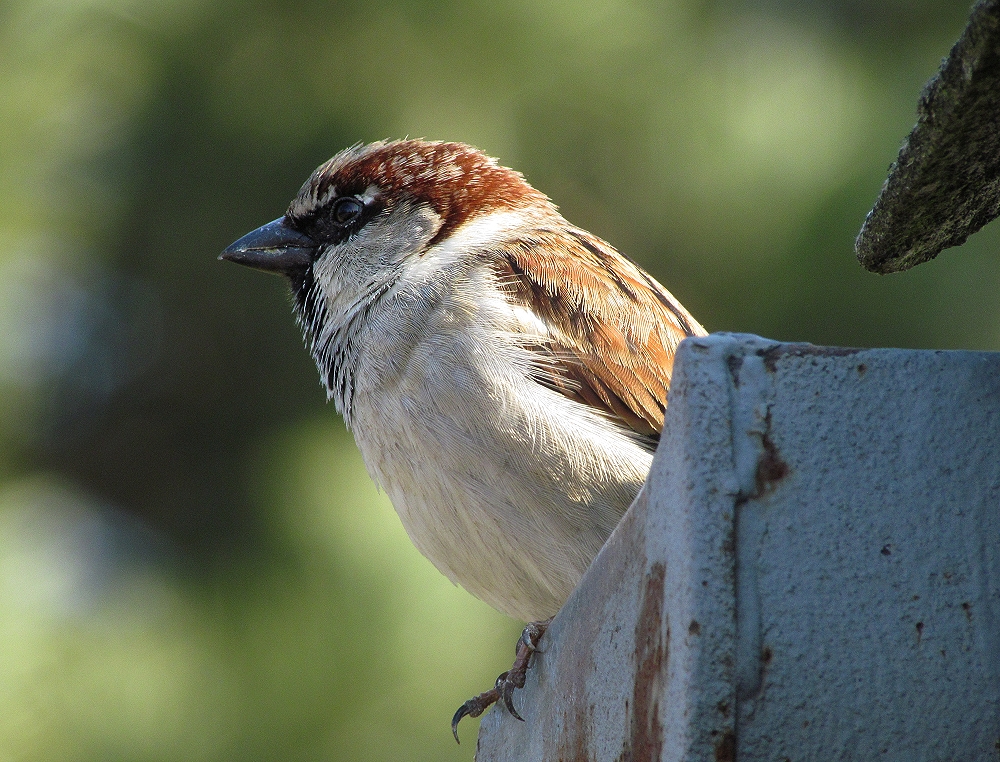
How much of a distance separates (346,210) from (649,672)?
1.92 meters

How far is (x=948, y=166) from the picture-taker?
38.0 inches

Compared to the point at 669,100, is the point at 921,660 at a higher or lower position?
lower

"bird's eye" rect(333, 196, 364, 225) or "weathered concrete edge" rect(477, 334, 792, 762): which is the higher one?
"bird's eye" rect(333, 196, 364, 225)

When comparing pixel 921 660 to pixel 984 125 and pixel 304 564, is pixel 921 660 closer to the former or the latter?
pixel 984 125

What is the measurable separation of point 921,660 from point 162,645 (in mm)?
2802

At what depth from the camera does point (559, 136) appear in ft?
12.4

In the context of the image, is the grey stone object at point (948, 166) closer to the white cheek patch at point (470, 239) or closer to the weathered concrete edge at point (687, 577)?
the weathered concrete edge at point (687, 577)

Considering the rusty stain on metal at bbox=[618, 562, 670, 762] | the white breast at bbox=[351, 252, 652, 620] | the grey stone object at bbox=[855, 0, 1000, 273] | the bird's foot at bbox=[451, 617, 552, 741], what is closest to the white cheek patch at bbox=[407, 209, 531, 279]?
the white breast at bbox=[351, 252, 652, 620]

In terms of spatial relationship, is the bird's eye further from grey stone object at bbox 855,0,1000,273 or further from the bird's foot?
grey stone object at bbox 855,0,1000,273

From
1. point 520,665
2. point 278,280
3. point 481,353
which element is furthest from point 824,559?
point 278,280

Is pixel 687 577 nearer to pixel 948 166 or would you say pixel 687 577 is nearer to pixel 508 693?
pixel 948 166

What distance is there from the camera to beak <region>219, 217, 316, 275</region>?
2.62 meters

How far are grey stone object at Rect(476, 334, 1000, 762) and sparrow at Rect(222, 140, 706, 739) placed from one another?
69cm

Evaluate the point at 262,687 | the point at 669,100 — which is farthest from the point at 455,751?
the point at 669,100
